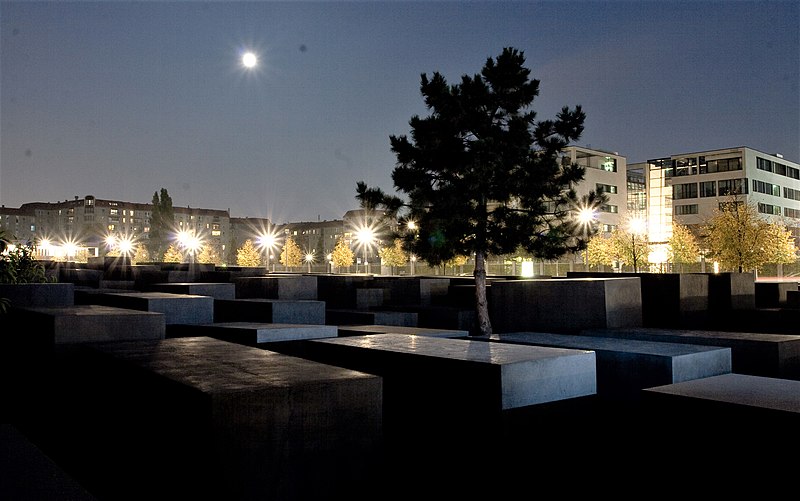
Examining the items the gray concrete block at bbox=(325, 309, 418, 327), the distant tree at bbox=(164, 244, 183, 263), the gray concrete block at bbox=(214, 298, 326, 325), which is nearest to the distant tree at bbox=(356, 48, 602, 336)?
the gray concrete block at bbox=(325, 309, 418, 327)

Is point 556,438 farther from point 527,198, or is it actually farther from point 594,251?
point 594,251

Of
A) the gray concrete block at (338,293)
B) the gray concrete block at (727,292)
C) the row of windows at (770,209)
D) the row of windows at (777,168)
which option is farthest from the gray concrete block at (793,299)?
the row of windows at (777,168)

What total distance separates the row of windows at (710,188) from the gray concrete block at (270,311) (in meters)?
71.3

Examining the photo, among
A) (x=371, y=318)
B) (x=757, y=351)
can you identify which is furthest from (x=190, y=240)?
(x=757, y=351)

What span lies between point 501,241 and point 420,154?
321 centimetres

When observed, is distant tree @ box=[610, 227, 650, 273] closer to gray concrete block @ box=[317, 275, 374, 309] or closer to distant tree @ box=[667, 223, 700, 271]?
distant tree @ box=[667, 223, 700, 271]

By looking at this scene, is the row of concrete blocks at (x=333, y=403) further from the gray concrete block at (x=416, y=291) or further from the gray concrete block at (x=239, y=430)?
the gray concrete block at (x=416, y=291)

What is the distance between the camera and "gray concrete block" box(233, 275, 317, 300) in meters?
16.7

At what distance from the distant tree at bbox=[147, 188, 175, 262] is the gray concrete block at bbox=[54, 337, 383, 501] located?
10018 cm

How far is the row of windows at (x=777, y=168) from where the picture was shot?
3134 inches

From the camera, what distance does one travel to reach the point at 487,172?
17.2 m

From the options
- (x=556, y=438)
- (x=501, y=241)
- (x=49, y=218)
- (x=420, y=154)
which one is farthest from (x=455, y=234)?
(x=49, y=218)

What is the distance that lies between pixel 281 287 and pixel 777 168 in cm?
8356

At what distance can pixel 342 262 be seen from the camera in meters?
84.7
